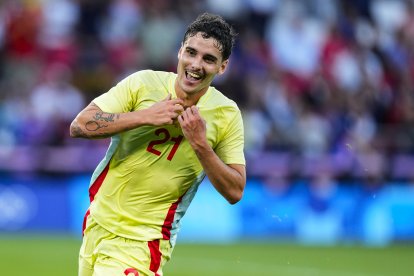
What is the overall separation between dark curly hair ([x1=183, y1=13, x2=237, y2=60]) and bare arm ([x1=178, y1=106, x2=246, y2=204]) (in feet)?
1.73

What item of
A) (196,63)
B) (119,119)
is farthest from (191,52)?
(119,119)

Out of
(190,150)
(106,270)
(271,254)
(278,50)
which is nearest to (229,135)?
(190,150)

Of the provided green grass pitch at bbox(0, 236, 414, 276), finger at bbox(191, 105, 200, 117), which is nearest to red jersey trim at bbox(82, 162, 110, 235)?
finger at bbox(191, 105, 200, 117)

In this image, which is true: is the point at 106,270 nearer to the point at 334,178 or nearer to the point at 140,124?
the point at 140,124

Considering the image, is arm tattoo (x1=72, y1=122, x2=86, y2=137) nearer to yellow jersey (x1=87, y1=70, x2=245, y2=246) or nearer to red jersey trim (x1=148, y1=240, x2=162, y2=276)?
yellow jersey (x1=87, y1=70, x2=245, y2=246)

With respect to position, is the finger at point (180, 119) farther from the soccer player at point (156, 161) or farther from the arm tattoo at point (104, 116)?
the arm tattoo at point (104, 116)

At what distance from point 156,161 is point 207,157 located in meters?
0.51

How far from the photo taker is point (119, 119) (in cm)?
670

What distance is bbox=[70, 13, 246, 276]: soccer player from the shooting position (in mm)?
6879

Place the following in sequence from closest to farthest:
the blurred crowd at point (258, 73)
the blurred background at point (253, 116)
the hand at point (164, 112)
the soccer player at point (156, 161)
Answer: the hand at point (164, 112)
the soccer player at point (156, 161)
the blurred background at point (253, 116)
the blurred crowd at point (258, 73)

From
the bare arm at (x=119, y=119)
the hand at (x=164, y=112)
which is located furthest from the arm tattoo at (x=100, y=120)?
the hand at (x=164, y=112)

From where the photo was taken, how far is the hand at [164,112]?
6.63 meters

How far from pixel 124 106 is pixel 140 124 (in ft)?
1.08

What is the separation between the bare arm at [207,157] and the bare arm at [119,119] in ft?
0.32
